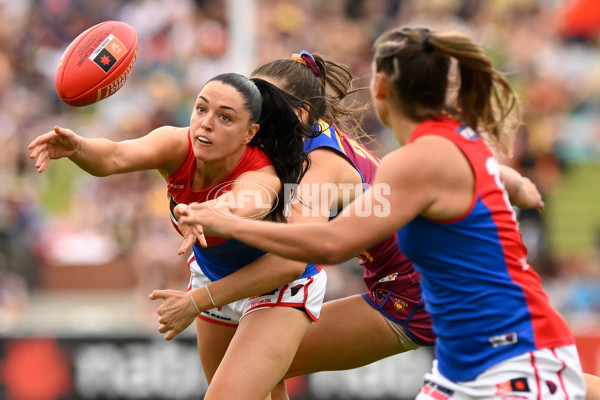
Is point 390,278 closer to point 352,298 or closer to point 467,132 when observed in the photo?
point 352,298

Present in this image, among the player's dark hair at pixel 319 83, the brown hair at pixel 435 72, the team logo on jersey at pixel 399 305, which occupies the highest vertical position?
the player's dark hair at pixel 319 83

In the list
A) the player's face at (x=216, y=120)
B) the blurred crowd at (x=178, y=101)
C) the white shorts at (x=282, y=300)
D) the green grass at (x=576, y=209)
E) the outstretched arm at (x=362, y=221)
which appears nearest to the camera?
the outstretched arm at (x=362, y=221)

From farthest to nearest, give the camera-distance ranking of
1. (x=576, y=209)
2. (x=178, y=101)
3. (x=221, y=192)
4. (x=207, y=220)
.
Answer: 1. (x=178, y=101)
2. (x=576, y=209)
3. (x=221, y=192)
4. (x=207, y=220)

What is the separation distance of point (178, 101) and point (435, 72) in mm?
8153

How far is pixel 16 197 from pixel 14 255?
0.77m

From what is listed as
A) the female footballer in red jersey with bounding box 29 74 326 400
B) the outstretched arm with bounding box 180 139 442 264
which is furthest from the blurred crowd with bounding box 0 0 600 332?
the outstretched arm with bounding box 180 139 442 264

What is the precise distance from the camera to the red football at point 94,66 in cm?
446

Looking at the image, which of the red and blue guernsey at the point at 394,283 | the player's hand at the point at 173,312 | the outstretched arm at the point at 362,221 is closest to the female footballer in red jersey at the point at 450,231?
the outstretched arm at the point at 362,221

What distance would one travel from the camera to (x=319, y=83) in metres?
4.86

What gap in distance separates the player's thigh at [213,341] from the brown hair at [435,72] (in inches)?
75.4

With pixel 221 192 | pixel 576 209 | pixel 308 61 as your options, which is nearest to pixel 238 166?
pixel 221 192

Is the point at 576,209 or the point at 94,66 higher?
the point at 576,209

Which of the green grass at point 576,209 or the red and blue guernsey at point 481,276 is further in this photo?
the green grass at point 576,209

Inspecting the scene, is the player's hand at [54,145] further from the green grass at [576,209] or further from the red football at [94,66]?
the green grass at [576,209]
